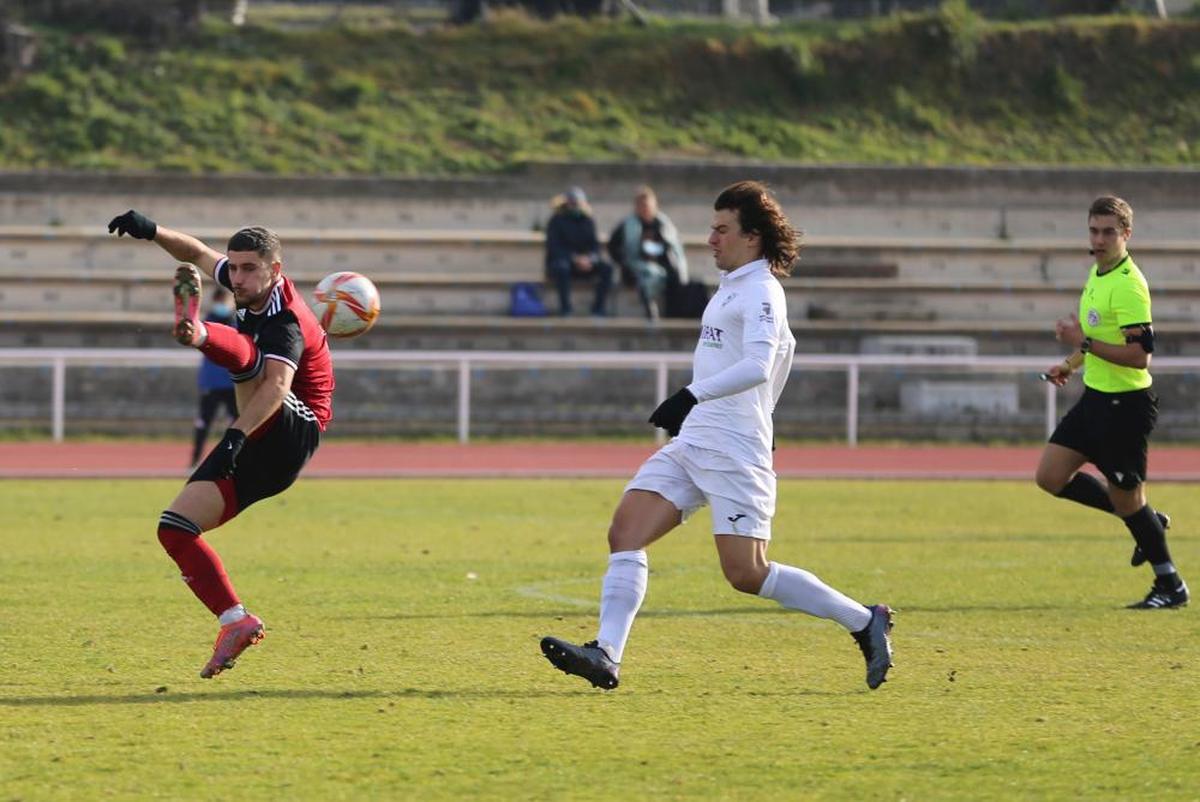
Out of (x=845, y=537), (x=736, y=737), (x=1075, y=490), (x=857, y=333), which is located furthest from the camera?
(x=857, y=333)

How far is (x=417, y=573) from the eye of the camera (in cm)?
1199

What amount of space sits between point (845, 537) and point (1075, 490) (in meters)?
3.49

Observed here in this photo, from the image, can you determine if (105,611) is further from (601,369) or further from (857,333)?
(857,333)

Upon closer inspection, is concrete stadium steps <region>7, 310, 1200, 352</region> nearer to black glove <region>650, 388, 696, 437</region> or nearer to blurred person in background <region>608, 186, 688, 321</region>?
blurred person in background <region>608, 186, 688, 321</region>

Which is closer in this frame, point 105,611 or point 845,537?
point 105,611

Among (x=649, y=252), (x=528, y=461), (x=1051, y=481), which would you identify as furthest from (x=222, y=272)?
(x=649, y=252)

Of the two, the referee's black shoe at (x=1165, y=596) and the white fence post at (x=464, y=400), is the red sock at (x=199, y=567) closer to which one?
the referee's black shoe at (x=1165, y=596)

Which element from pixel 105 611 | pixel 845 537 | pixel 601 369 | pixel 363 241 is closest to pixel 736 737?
pixel 105 611

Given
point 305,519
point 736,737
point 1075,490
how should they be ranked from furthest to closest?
point 305,519 < point 1075,490 < point 736,737

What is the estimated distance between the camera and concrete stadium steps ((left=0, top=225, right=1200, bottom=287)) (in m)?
27.0

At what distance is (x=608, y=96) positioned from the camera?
32906mm

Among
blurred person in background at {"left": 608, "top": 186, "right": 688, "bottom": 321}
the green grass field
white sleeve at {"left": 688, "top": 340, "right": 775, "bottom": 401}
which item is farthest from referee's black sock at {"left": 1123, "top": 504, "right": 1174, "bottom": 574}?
blurred person in background at {"left": 608, "top": 186, "right": 688, "bottom": 321}

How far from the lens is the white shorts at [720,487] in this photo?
7.49 meters

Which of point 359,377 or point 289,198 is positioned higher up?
point 289,198
